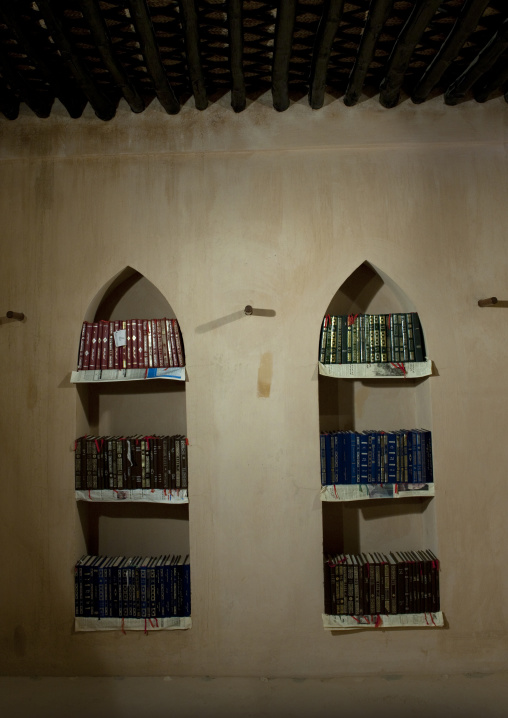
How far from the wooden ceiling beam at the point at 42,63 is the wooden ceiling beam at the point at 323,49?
4.71ft

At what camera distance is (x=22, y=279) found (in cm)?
289

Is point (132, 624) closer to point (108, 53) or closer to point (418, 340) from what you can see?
point (418, 340)

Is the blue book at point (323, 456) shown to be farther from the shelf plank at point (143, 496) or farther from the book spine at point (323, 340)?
the shelf plank at point (143, 496)

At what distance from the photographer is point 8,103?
2.81 metres

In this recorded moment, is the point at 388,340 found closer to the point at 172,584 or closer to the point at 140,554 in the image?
the point at 172,584

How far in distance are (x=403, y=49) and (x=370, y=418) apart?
7.00 ft

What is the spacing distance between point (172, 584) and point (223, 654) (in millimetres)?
500

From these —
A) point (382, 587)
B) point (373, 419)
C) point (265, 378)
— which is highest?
point (265, 378)

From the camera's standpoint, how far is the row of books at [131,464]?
276 cm

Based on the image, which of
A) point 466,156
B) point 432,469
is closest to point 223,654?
point 432,469

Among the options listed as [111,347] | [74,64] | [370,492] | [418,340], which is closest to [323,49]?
[74,64]

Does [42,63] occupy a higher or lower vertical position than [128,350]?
higher

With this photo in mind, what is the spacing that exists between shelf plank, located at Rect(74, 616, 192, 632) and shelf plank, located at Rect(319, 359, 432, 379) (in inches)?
66.5

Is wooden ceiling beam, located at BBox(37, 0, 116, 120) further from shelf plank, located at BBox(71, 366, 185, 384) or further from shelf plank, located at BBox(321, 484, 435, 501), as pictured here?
shelf plank, located at BBox(321, 484, 435, 501)
